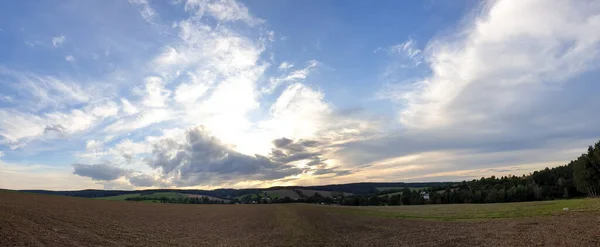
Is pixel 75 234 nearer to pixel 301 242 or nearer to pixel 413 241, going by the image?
pixel 301 242

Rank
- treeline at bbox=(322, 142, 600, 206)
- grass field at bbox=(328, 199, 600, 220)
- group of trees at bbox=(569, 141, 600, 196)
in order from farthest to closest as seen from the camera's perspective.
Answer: treeline at bbox=(322, 142, 600, 206) < group of trees at bbox=(569, 141, 600, 196) < grass field at bbox=(328, 199, 600, 220)

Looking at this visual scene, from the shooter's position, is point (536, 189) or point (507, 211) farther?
point (536, 189)

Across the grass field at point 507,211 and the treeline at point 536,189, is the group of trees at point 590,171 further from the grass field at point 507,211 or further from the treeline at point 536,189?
the grass field at point 507,211

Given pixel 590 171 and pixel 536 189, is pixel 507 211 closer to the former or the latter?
Answer: pixel 590 171

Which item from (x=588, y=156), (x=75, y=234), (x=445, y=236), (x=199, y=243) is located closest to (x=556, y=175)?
(x=588, y=156)

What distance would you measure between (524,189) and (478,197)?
51.2 ft

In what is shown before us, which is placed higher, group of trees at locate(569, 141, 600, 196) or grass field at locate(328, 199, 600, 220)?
group of trees at locate(569, 141, 600, 196)

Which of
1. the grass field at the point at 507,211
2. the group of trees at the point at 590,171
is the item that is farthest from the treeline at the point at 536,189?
the grass field at the point at 507,211

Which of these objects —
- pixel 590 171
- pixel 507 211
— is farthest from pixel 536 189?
pixel 507 211

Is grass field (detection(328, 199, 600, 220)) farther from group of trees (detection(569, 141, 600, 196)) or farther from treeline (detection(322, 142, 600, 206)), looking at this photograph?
treeline (detection(322, 142, 600, 206))

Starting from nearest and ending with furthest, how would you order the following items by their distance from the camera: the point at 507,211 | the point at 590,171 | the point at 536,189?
1. the point at 507,211
2. the point at 590,171
3. the point at 536,189

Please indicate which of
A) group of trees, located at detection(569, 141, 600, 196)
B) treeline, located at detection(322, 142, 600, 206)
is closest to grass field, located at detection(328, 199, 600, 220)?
group of trees, located at detection(569, 141, 600, 196)

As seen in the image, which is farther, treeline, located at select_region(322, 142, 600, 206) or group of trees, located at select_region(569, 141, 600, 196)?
treeline, located at select_region(322, 142, 600, 206)

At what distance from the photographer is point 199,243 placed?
30.3 metres
